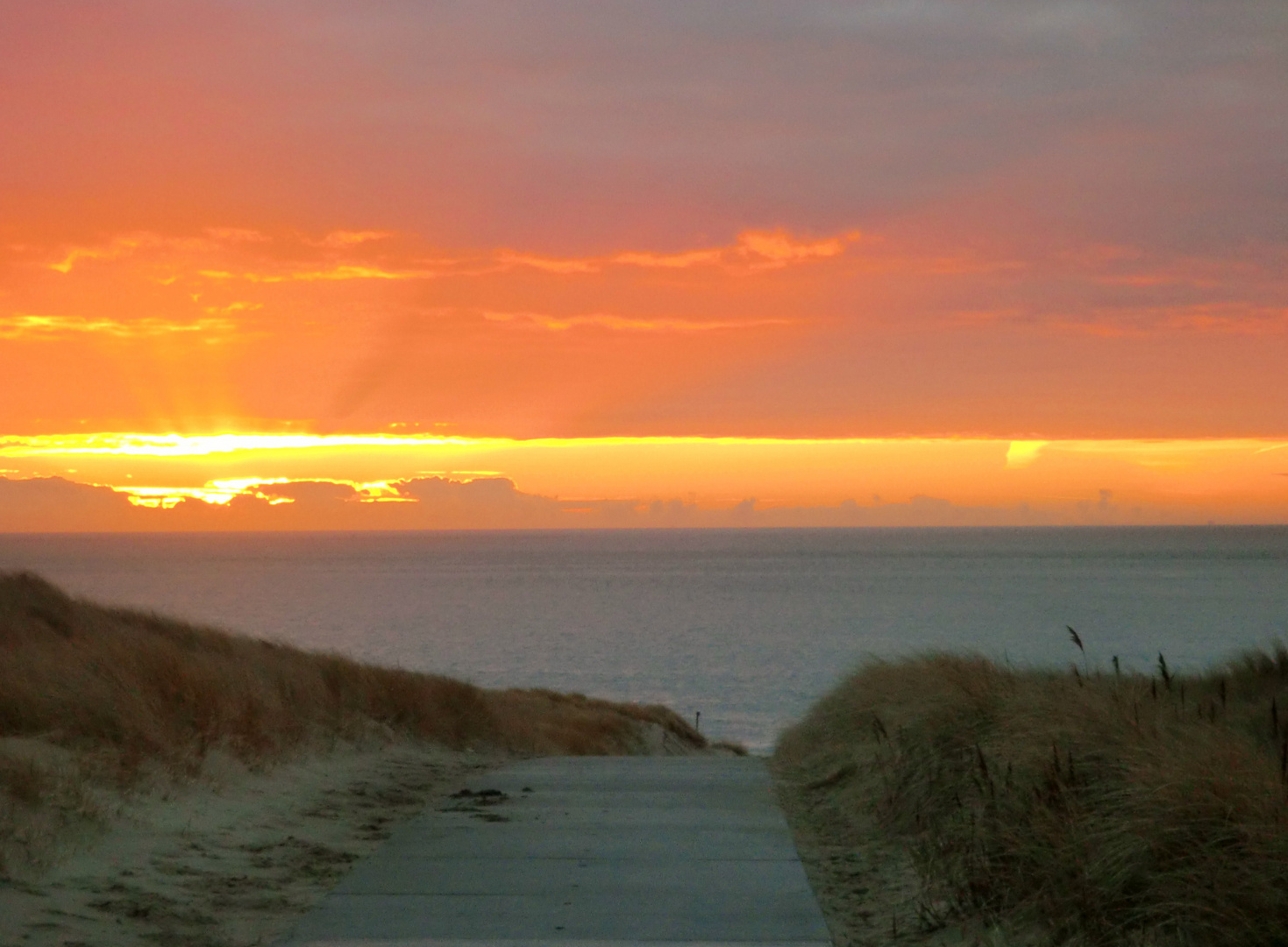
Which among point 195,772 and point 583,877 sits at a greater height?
point 195,772

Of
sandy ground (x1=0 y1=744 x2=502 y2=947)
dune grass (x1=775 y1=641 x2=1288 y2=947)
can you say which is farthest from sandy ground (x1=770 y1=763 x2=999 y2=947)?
sandy ground (x1=0 y1=744 x2=502 y2=947)

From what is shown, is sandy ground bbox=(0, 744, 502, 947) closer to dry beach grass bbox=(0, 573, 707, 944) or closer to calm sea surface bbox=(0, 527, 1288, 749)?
dry beach grass bbox=(0, 573, 707, 944)

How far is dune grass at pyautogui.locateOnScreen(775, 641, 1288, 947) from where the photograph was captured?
18.4 feet

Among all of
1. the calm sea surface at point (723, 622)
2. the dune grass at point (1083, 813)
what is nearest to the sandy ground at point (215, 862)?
the dune grass at point (1083, 813)

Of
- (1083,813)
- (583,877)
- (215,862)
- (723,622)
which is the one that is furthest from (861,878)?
(723,622)

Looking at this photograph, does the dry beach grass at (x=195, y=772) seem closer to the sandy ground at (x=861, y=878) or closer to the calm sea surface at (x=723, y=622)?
the sandy ground at (x=861, y=878)

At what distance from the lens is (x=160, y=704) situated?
1075 cm

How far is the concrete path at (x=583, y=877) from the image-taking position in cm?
622

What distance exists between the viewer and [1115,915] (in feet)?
19.4

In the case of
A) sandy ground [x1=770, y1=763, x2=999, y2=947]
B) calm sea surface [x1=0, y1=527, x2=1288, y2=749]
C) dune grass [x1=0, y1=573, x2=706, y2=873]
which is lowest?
calm sea surface [x1=0, y1=527, x2=1288, y2=749]

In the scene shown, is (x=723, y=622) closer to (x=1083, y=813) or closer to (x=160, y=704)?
(x=160, y=704)

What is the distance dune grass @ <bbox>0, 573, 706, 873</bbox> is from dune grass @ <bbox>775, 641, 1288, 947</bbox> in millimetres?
5304

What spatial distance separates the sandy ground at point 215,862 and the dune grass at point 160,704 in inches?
13.3

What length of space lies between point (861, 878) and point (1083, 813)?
5.79 feet
